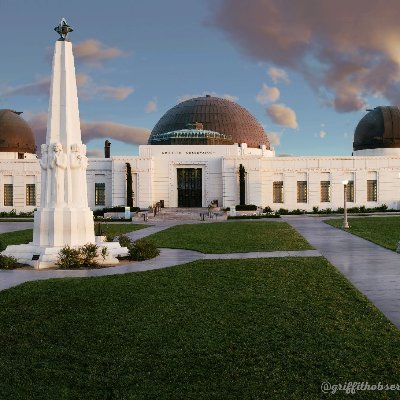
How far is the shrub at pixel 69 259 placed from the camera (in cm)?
1616

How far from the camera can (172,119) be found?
212ft

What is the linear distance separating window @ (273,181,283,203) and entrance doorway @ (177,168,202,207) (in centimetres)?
813

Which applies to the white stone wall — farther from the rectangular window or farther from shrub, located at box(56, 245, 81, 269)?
shrub, located at box(56, 245, 81, 269)

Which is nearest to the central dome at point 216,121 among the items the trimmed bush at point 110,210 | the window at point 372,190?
the trimmed bush at point 110,210

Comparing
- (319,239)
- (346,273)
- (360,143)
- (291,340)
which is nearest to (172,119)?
(360,143)

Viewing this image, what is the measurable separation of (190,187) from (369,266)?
37975 millimetres

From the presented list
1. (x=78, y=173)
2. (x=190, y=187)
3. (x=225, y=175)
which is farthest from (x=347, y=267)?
(x=190, y=187)

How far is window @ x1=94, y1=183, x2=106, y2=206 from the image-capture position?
53.3 metres

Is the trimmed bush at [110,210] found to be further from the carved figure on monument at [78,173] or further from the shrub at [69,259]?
the shrub at [69,259]

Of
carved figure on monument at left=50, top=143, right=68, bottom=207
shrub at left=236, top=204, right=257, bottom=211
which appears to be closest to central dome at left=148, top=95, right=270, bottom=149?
shrub at left=236, top=204, right=257, bottom=211

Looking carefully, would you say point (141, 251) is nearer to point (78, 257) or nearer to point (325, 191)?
point (78, 257)

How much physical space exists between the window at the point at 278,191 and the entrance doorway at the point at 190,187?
26.7 feet

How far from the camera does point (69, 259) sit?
639 inches

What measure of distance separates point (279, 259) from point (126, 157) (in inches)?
1426
